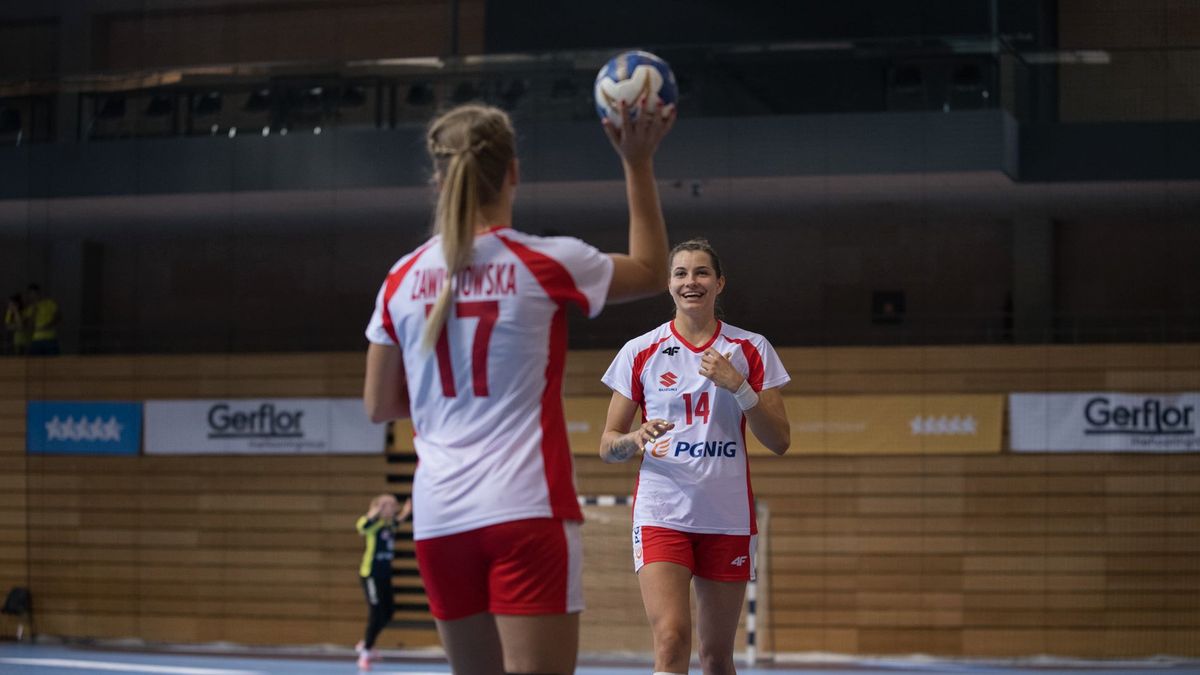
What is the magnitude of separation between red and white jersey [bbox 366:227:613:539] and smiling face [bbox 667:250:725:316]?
8.06 feet

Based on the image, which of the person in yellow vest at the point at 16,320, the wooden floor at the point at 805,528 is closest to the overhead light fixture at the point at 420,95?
→ the wooden floor at the point at 805,528

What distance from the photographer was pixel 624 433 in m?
5.36

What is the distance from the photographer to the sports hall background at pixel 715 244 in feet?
44.1

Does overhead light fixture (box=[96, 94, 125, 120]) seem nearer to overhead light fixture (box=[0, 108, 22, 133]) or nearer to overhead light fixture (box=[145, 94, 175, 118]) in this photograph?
overhead light fixture (box=[145, 94, 175, 118])

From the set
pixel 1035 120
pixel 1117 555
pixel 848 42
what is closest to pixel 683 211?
pixel 848 42

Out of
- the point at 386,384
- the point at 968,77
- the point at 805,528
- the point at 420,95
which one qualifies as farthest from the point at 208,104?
the point at 386,384

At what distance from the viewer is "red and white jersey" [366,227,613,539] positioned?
2.84 metres

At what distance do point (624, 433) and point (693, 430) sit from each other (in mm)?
265

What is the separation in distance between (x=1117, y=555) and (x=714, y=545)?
9505mm

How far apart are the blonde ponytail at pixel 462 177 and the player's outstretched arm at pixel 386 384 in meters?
0.16

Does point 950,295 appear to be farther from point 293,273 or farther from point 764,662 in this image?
point 293,273

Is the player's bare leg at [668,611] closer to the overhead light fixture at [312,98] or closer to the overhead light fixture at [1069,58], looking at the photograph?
the overhead light fixture at [1069,58]

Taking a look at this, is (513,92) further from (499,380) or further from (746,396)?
(499,380)

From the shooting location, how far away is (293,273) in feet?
50.9
